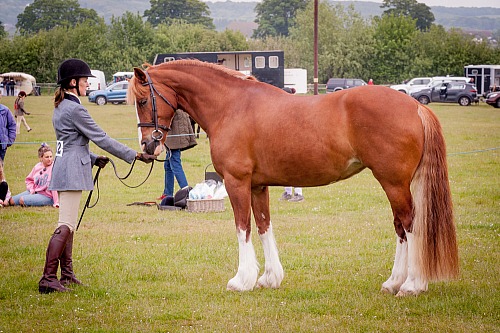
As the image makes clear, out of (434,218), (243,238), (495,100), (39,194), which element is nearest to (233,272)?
(243,238)

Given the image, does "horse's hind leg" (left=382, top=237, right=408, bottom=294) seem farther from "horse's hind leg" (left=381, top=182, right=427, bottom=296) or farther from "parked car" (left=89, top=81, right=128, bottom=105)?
"parked car" (left=89, top=81, right=128, bottom=105)

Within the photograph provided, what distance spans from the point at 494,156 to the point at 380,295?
12816 millimetres

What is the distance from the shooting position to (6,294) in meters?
6.53

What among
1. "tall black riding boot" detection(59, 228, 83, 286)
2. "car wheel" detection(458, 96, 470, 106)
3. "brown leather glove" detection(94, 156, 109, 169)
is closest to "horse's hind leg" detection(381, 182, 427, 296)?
"brown leather glove" detection(94, 156, 109, 169)

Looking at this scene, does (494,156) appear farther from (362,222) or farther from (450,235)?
(450,235)

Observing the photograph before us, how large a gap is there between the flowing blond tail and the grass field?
0.31 m

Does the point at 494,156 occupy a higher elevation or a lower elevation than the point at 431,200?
lower

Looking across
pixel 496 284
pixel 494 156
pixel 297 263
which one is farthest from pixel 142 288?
pixel 494 156

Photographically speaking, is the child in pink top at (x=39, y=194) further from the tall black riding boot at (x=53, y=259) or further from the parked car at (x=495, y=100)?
the parked car at (x=495, y=100)

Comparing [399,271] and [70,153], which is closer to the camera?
[399,271]

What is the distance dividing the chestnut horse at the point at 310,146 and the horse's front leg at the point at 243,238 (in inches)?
0.4

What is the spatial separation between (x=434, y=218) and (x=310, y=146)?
4.41 feet

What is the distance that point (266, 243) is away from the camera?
269 inches

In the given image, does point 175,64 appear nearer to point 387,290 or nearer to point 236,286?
point 236,286
